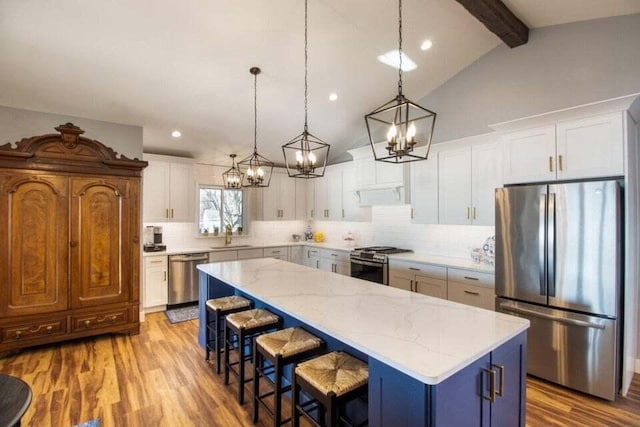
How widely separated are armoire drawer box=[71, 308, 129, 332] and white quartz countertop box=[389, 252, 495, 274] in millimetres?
3503

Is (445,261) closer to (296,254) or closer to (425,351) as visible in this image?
(425,351)

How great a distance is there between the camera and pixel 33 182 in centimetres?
345

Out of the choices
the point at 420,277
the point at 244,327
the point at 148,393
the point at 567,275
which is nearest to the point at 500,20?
the point at 567,275

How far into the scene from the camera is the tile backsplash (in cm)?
433

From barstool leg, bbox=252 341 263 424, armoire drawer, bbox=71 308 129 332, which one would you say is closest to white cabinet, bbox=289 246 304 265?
armoire drawer, bbox=71 308 129 332

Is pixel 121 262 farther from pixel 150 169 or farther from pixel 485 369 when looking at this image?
pixel 485 369

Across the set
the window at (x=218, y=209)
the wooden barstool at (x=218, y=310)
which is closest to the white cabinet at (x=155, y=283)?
the window at (x=218, y=209)

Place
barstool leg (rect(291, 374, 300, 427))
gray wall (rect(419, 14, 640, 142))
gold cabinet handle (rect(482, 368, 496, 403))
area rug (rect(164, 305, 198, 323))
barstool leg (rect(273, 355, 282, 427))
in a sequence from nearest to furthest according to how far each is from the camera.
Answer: gold cabinet handle (rect(482, 368, 496, 403)) < barstool leg (rect(291, 374, 300, 427)) < barstool leg (rect(273, 355, 282, 427)) < gray wall (rect(419, 14, 640, 142)) < area rug (rect(164, 305, 198, 323))

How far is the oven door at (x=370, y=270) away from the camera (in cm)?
454

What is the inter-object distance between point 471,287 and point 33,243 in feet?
15.8

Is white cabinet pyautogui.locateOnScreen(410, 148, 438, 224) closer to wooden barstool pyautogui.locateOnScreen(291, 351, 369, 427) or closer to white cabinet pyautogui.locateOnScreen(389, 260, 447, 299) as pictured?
white cabinet pyautogui.locateOnScreen(389, 260, 447, 299)

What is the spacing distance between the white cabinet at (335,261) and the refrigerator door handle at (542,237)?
285 centimetres

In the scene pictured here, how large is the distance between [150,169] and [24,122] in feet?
5.27

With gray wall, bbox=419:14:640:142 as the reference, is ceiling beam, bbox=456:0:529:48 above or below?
above
